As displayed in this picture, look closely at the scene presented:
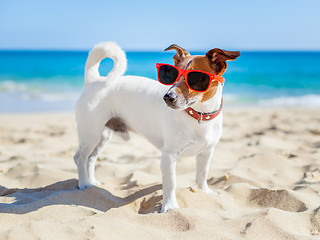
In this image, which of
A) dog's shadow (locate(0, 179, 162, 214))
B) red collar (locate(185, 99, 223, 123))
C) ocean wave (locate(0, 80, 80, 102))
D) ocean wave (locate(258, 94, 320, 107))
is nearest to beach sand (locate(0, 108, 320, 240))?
dog's shadow (locate(0, 179, 162, 214))

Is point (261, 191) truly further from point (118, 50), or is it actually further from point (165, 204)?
point (118, 50)

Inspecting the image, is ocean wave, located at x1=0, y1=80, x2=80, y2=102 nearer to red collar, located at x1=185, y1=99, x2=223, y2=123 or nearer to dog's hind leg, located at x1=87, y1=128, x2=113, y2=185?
dog's hind leg, located at x1=87, y1=128, x2=113, y2=185

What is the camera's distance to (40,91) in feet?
43.7

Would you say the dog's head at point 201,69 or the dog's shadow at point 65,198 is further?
the dog's shadow at point 65,198

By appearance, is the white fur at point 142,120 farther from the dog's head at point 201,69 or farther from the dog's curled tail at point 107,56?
the dog's head at point 201,69

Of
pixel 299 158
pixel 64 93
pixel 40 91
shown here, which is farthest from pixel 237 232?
pixel 40 91

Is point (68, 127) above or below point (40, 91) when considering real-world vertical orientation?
above

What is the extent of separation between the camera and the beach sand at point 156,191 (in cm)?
214

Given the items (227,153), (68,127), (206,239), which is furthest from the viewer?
(68,127)

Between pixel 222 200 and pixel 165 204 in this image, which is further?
pixel 222 200

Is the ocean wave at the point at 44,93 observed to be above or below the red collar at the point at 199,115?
below

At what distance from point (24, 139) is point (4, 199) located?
2586mm

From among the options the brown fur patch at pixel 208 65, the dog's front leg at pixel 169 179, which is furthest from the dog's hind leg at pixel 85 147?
the brown fur patch at pixel 208 65

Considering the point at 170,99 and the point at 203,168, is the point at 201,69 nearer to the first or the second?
the point at 170,99
